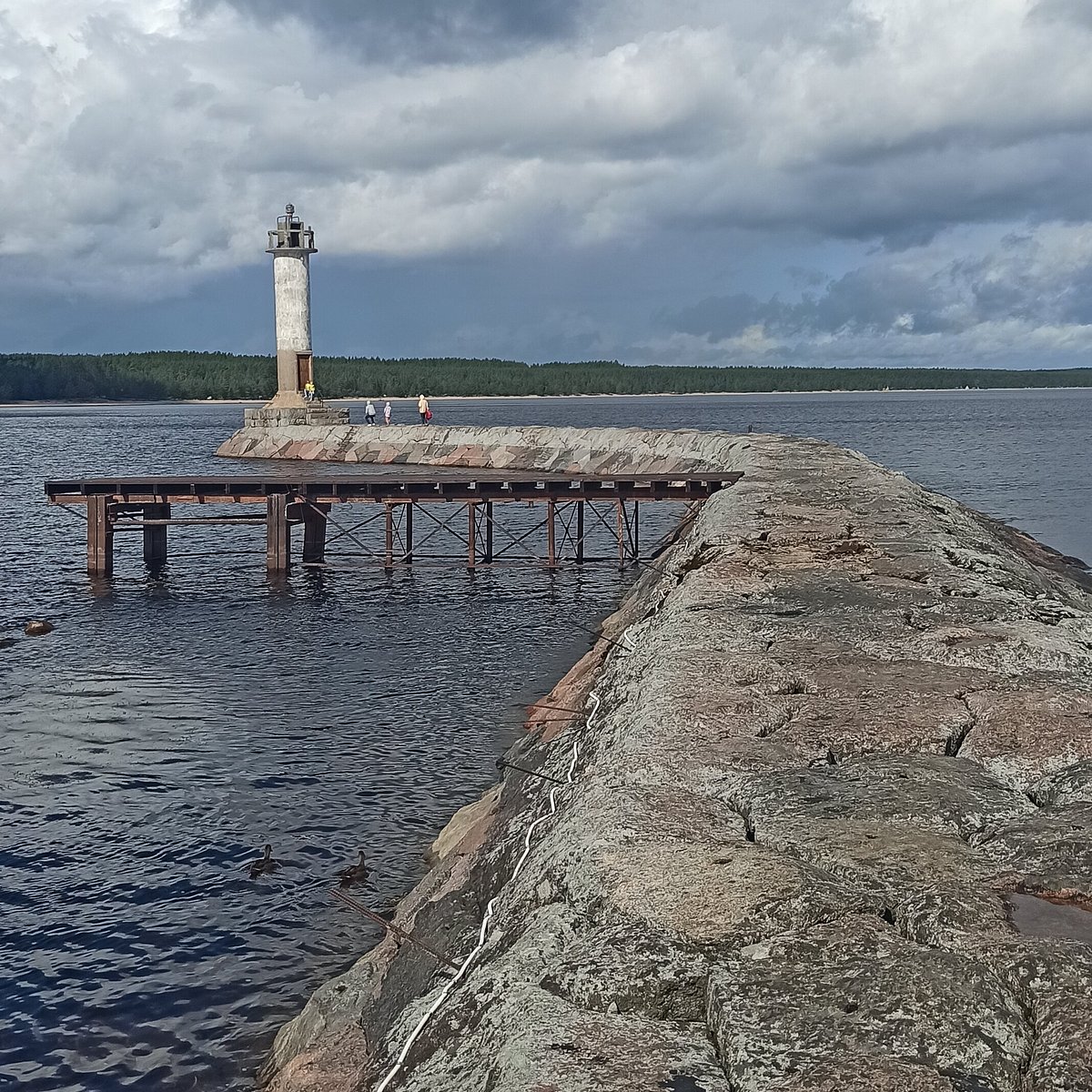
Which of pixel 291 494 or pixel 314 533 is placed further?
pixel 314 533

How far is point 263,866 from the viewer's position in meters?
9.20

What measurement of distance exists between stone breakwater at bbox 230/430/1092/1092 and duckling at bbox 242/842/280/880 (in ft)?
5.09

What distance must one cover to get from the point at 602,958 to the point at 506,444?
1673 inches

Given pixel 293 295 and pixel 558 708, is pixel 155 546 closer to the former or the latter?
pixel 558 708

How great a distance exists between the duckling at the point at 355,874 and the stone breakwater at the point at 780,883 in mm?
854

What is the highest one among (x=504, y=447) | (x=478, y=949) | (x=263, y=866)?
(x=504, y=447)

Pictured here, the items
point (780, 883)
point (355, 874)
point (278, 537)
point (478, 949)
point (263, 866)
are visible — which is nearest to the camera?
point (780, 883)

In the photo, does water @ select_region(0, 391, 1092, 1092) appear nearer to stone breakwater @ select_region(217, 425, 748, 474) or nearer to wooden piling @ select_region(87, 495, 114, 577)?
wooden piling @ select_region(87, 495, 114, 577)

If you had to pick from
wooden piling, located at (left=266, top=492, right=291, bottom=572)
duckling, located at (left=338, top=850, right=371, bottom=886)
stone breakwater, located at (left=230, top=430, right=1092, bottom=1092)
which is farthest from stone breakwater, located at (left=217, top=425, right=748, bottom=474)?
stone breakwater, located at (left=230, top=430, right=1092, bottom=1092)

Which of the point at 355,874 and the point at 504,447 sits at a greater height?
the point at 504,447

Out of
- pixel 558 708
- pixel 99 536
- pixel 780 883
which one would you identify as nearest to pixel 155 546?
pixel 99 536

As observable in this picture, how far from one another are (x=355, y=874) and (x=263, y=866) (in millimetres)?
738

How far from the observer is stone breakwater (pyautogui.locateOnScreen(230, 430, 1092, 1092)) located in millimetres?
3412

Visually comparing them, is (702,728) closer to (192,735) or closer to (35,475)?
(192,735)
